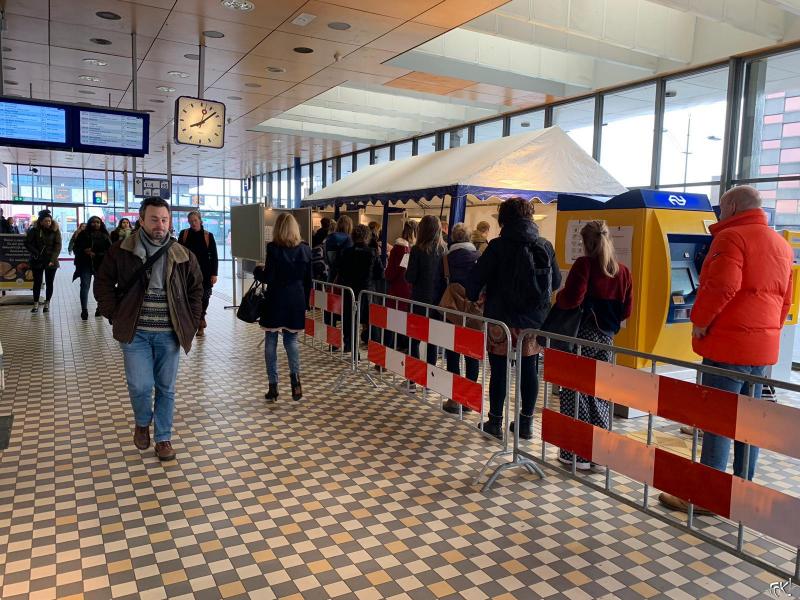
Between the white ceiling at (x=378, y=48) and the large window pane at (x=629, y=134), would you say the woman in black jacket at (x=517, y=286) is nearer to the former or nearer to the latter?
the white ceiling at (x=378, y=48)

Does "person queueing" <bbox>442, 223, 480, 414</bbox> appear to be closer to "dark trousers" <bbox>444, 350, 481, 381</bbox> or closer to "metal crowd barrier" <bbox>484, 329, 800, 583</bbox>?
"dark trousers" <bbox>444, 350, 481, 381</bbox>

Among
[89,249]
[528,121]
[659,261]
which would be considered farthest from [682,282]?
[89,249]

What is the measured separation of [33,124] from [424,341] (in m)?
4.91

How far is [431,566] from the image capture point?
2.75m

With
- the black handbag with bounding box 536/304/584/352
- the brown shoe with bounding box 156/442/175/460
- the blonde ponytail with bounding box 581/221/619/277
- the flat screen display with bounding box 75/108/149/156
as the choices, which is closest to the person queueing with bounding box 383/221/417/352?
the black handbag with bounding box 536/304/584/352

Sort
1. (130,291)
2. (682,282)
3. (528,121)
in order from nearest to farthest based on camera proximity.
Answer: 1. (130,291)
2. (682,282)
3. (528,121)

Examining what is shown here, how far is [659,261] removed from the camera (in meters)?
5.04

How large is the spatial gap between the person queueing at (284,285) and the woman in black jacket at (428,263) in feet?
3.41

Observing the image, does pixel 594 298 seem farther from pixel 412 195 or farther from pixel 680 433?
pixel 412 195

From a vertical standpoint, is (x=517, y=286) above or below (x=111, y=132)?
below

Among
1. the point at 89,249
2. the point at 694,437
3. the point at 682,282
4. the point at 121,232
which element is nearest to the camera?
the point at 694,437

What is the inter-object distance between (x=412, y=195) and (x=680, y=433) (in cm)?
466

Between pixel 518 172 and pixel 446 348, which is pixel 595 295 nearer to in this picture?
pixel 446 348

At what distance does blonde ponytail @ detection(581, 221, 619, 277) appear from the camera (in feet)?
12.6
